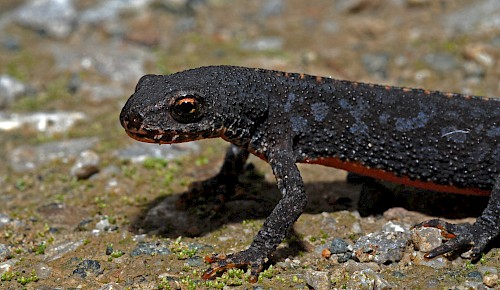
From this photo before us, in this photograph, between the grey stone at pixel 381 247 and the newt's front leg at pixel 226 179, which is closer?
the grey stone at pixel 381 247

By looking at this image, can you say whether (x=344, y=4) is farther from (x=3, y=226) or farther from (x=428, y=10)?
(x=3, y=226)

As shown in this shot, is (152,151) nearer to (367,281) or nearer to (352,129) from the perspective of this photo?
(352,129)

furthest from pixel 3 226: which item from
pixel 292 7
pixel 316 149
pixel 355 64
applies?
pixel 292 7

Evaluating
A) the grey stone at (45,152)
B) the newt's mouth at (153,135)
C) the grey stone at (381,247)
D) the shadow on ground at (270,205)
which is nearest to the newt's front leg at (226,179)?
the shadow on ground at (270,205)

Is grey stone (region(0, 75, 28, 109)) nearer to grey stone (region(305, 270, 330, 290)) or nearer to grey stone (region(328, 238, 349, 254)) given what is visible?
grey stone (region(328, 238, 349, 254))

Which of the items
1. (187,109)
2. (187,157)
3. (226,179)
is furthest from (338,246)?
(187,157)

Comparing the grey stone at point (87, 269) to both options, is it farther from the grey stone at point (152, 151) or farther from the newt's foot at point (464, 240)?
the newt's foot at point (464, 240)
